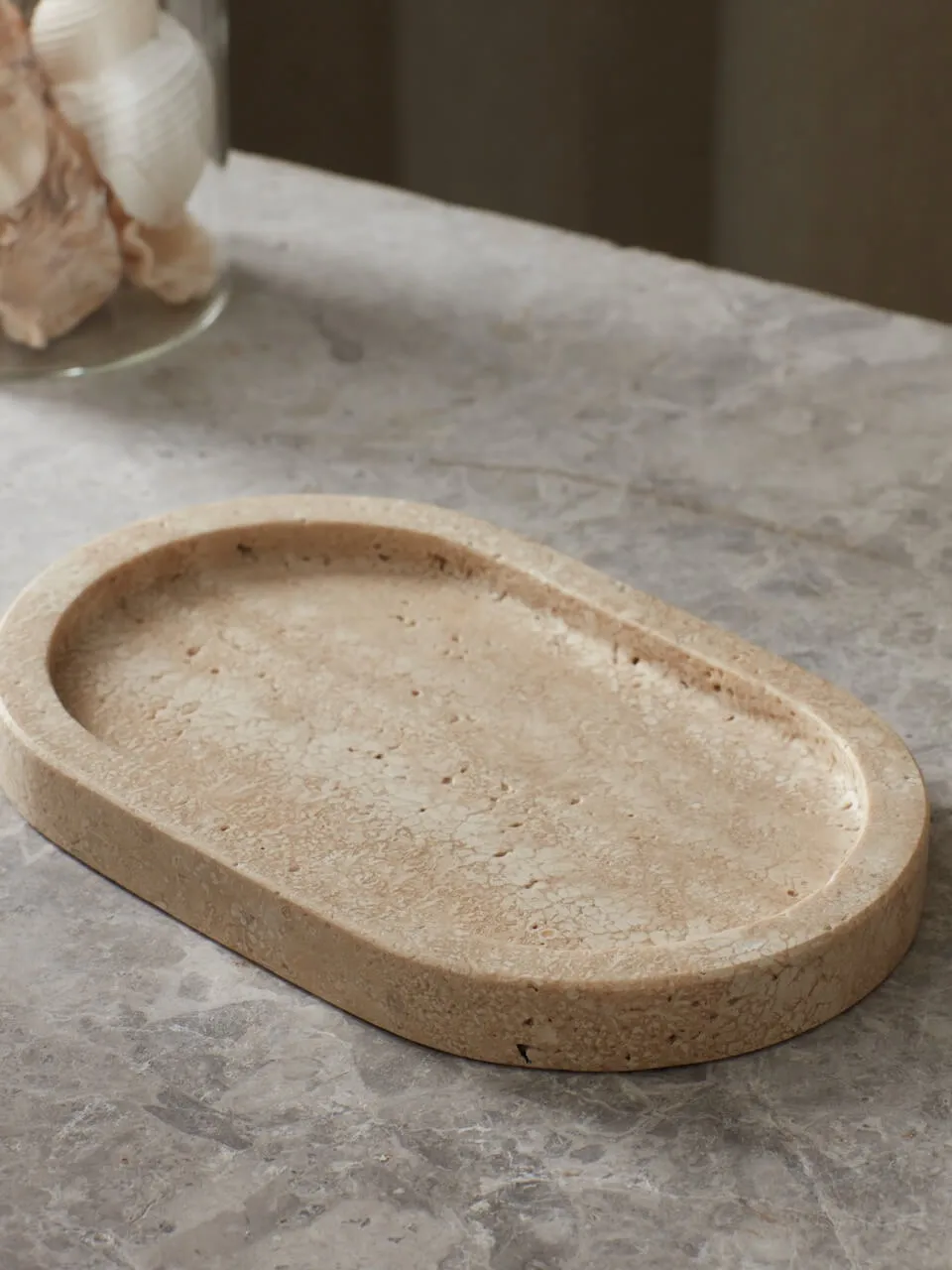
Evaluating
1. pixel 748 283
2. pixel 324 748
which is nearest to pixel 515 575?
pixel 324 748

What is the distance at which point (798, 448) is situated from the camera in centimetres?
92

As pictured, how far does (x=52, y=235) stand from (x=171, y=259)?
3.5 inches

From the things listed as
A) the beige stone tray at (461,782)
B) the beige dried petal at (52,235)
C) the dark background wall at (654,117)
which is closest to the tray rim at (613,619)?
the beige stone tray at (461,782)

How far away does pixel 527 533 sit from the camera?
0.84m

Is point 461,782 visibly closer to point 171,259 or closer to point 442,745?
point 442,745

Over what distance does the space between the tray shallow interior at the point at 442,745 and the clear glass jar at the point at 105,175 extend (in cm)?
22

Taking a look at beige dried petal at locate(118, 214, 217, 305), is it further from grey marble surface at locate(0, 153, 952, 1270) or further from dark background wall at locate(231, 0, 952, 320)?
dark background wall at locate(231, 0, 952, 320)

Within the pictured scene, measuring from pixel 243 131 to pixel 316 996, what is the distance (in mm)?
1590

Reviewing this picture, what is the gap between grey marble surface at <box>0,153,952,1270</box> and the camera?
499mm

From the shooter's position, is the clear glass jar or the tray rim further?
the clear glass jar

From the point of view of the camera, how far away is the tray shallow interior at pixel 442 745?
60 cm

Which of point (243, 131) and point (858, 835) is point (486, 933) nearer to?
point (858, 835)

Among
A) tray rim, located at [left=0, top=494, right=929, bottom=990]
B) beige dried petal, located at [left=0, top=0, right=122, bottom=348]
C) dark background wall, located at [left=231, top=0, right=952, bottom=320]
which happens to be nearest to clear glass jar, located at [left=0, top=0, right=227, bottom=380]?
beige dried petal, located at [left=0, top=0, right=122, bottom=348]

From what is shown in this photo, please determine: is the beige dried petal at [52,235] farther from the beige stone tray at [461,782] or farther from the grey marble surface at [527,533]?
the beige stone tray at [461,782]
